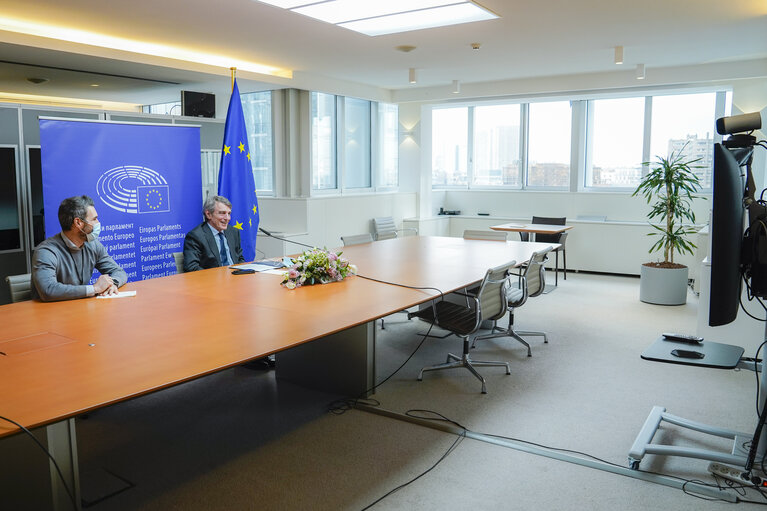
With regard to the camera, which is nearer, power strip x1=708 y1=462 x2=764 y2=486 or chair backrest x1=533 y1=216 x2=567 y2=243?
power strip x1=708 y1=462 x2=764 y2=486

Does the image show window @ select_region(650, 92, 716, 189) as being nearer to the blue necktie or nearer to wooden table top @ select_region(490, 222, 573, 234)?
wooden table top @ select_region(490, 222, 573, 234)

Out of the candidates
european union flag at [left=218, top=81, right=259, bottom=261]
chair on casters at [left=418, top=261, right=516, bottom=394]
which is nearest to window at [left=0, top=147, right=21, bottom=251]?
european union flag at [left=218, top=81, right=259, bottom=261]

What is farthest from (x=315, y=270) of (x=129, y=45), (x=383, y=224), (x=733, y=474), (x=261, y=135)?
(x=383, y=224)

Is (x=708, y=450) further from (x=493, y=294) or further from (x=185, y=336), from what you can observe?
(x=185, y=336)

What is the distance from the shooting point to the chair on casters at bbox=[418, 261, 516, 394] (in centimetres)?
434

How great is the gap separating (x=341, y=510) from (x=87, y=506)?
1131 millimetres

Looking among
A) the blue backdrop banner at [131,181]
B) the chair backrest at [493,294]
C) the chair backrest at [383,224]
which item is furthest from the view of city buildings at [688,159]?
the blue backdrop banner at [131,181]

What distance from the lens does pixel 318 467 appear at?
10.5ft

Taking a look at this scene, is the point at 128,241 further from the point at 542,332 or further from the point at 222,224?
the point at 542,332

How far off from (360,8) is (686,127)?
626 cm

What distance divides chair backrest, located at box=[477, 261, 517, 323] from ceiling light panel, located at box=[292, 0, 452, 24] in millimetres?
2007

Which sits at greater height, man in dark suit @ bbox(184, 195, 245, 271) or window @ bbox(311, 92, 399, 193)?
window @ bbox(311, 92, 399, 193)

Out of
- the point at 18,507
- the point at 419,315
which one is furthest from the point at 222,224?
the point at 18,507

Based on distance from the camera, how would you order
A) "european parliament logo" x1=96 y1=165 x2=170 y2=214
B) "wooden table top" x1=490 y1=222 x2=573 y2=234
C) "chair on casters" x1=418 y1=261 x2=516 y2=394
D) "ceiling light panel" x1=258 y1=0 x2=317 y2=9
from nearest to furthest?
"chair on casters" x1=418 y1=261 x2=516 y2=394, "ceiling light panel" x1=258 y1=0 x2=317 y2=9, "european parliament logo" x1=96 y1=165 x2=170 y2=214, "wooden table top" x1=490 y1=222 x2=573 y2=234
